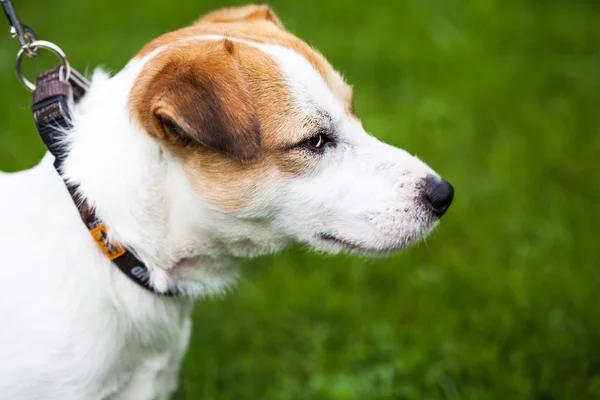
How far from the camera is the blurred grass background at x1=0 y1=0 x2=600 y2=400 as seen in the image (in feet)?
12.9

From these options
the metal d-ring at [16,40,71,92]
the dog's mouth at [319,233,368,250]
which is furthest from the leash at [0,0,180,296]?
the dog's mouth at [319,233,368,250]

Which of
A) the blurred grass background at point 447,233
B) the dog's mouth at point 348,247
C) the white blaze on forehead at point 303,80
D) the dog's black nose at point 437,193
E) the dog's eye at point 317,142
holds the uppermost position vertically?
the white blaze on forehead at point 303,80

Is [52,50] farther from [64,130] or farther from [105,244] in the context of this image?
[105,244]

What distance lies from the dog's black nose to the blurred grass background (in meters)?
1.32

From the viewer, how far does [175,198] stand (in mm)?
2742

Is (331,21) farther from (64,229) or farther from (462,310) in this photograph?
(64,229)

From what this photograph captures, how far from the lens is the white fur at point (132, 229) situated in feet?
8.70

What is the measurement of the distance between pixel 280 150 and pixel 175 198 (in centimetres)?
44

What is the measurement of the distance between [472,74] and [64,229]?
4679mm

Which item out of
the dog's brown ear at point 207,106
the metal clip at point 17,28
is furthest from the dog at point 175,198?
the metal clip at point 17,28

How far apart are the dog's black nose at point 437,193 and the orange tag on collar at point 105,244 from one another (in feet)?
3.99

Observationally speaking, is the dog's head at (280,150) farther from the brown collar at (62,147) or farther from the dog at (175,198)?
the brown collar at (62,147)

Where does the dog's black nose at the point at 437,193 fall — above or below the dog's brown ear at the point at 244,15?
below

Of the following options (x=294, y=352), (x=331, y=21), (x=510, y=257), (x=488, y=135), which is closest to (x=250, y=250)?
(x=294, y=352)
